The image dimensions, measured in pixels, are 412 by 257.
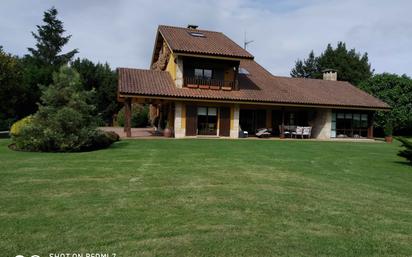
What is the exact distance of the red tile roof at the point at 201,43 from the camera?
2566 centimetres

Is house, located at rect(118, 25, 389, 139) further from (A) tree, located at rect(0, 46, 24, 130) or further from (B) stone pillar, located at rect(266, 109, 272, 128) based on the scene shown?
(A) tree, located at rect(0, 46, 24, 130)

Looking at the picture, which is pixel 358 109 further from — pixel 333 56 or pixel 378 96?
pixel 333 56

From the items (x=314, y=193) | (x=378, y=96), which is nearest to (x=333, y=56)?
(x=378, y=96)

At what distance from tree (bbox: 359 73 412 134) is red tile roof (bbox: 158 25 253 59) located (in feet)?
51.4

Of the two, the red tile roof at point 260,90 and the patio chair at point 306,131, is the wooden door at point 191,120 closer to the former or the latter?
the red tile roof at point 260,90

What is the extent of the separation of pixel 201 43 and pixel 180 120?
19.0ft

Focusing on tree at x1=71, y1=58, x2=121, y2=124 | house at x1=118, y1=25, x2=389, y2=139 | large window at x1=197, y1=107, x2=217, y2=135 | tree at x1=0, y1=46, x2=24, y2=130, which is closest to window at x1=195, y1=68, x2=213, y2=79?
house at x1=118, y1=25, x2=389, y2=139

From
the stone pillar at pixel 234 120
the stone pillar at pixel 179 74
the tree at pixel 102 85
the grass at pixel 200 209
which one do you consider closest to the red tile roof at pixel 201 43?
the stone pillar at pixel 179 74

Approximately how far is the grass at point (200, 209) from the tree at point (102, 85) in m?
31.0

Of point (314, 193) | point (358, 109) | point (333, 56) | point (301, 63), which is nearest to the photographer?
point (314, 193)

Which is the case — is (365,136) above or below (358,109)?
below

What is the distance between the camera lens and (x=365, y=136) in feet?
104

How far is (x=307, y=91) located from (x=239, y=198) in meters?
24.8

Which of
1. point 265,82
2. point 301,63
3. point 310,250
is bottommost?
point 310,250
